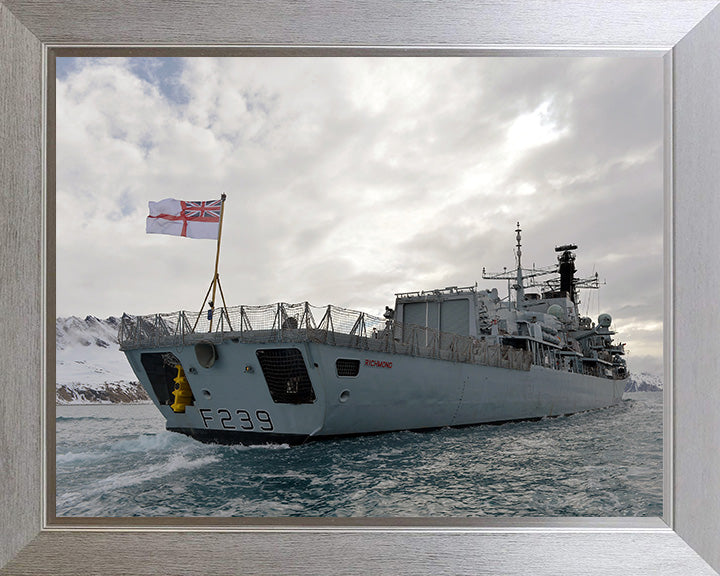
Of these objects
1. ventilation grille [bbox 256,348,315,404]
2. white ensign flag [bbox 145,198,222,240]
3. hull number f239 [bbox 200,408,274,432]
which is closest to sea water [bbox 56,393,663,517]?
hull number f239 [bbox 200,408,274,432]

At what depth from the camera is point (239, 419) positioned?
8211 mm

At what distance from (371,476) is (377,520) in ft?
10.2

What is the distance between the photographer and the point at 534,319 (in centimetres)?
1588

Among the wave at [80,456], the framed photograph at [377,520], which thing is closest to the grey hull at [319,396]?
the wave at [80,456]

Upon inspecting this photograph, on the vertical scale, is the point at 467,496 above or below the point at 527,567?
below

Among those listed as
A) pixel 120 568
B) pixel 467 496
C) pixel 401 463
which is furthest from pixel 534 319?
pixel 120 568

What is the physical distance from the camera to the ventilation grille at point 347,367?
26.0 feet

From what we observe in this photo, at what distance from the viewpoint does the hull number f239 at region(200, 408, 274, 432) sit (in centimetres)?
802

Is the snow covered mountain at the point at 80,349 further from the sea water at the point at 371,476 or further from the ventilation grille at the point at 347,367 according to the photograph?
the ventilation grille at the point at 347,367

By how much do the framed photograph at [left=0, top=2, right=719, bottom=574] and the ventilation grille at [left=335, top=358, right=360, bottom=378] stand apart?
5190 mm

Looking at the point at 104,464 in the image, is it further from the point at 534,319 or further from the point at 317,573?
the point at 534,319

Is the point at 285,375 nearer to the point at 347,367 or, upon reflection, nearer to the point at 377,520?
the point at 347,367

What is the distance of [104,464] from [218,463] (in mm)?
1347

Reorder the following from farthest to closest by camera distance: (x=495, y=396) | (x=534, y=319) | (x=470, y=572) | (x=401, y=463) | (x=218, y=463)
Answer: (x=534, y=319) → (x=495, y=396) → (x=218, y=463) → (x=401, y=463) → (x=470, y=572)
